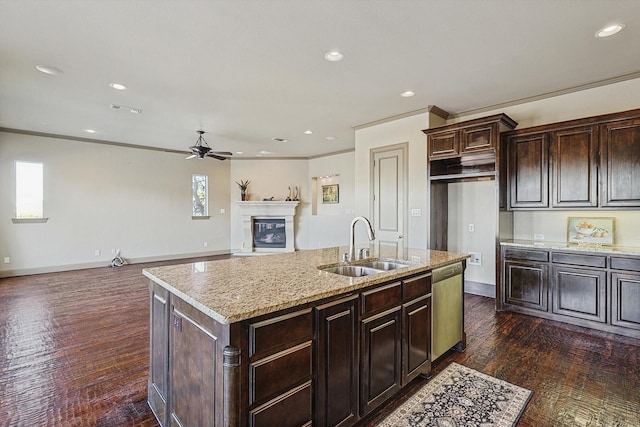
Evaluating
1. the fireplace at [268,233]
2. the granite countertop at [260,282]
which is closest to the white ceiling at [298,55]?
the granite countertop at [260,282]

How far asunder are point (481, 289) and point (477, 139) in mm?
2276

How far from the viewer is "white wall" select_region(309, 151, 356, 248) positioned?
7969 mm

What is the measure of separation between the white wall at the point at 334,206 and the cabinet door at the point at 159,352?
6060 millimetres

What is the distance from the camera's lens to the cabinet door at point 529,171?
3.87m

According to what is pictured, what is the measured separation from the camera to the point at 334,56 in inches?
122

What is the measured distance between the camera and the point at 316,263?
93.2 inches

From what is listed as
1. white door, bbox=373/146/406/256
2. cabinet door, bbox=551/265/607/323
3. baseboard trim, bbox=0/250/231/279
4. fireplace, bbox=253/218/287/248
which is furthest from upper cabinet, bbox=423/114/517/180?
baseboard trim, bbox=0/250/231/279

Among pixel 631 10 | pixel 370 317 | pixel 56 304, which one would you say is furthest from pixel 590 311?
pixel 56 304

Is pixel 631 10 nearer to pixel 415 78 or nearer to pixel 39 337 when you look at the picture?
pixel 415 78

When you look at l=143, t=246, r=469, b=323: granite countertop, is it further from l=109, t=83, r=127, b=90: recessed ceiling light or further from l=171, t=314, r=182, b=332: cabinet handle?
l=109, t=83, r=127, b=90: recessed ceiling light

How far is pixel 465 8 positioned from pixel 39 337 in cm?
502

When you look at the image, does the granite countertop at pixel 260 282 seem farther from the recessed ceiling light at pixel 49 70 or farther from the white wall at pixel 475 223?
the recessed ceiling light at pixel 49 70

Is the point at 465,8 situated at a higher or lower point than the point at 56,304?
higher

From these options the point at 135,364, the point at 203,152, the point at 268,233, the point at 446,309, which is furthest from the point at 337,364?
the point at 268,233
